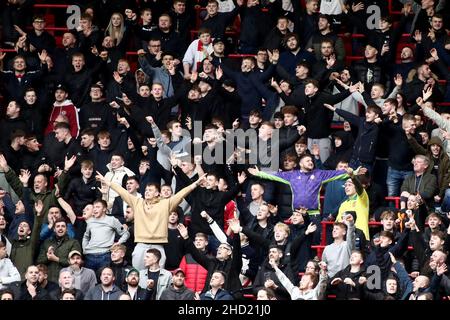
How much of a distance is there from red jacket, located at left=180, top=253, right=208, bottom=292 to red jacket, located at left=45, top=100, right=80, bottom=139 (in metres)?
3.67

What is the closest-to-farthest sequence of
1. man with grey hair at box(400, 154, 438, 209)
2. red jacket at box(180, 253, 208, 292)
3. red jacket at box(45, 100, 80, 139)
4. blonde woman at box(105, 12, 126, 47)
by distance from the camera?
red jacket at box(180, 253, 208, 292)
man with grey hair at box(400, 154, 438, 209)
red jacket at box(45, 100, 80, 139)
blonde woman at box(105, 12, 126, 47)

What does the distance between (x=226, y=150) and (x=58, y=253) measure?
2.76 metres

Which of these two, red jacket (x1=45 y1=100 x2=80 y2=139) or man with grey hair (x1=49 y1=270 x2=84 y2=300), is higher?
red jacket (x1=45 y1=100 x2=80 y2=139)

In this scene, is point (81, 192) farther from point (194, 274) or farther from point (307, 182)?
point (307, 182)

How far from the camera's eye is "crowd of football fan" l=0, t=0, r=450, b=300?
81.8 feet

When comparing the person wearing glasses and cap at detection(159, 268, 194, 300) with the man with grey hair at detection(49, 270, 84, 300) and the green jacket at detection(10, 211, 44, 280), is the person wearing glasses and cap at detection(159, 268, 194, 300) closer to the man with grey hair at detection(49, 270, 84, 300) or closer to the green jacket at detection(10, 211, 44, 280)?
the man with grey hair at detection(49, 270, 84, 300)

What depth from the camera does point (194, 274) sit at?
25328 millimetres

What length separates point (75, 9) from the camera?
1195 inches

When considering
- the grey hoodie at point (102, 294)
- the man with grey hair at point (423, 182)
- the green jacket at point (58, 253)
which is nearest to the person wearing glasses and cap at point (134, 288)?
the grey hoodie at point (102, 294)

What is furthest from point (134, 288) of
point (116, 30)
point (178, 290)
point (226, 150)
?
point (116, 30)

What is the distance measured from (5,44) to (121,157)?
12.5ft

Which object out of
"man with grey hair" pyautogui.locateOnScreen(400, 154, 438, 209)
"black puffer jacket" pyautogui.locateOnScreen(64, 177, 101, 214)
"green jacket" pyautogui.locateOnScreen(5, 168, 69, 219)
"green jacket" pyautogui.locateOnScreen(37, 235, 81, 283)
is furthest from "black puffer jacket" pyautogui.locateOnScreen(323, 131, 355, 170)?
"green jacket" pyautogui.locateOnScreen(37, 235, 81, 283)

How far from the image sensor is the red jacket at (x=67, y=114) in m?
28.4

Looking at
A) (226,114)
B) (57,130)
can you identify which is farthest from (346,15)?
(57,130)
